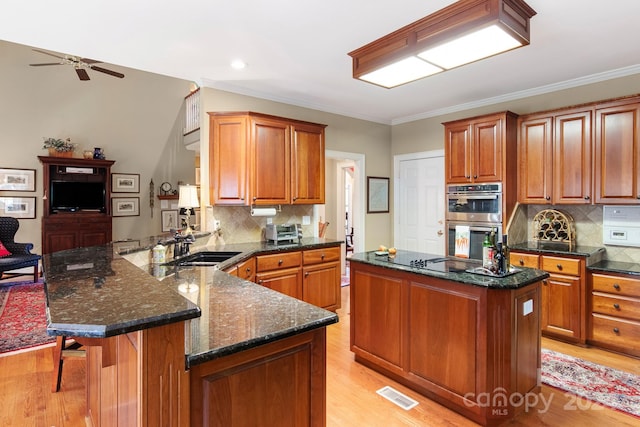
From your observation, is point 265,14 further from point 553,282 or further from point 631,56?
point 553,282

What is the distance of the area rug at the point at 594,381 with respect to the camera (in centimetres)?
242

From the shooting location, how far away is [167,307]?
3.17ft

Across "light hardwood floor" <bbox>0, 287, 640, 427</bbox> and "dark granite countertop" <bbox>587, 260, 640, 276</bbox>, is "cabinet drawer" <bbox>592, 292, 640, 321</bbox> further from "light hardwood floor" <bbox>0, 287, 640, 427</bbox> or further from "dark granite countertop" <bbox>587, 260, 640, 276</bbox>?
"light hardwood floor" <bbox>0, 287, 640, 427</bbox>

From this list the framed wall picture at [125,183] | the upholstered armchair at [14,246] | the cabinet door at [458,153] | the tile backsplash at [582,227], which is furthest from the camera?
the framed wall picture at [125,183]

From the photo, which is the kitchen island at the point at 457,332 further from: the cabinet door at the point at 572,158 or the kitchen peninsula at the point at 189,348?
the cabinet door at the point at 572,158

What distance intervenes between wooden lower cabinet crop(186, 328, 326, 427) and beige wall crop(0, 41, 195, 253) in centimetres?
749

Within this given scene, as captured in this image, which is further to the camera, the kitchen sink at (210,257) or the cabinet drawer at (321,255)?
the cabinet drawer at (321,255)

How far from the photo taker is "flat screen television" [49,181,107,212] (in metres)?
6.73

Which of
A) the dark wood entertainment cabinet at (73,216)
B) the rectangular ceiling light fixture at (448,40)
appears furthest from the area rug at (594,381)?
the dark wood entertainment cabinet at (73,216)

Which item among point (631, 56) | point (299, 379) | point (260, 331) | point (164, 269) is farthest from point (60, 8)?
point (631, 56)

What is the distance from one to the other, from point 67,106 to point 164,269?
6.58 metres

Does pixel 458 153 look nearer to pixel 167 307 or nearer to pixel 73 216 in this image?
pixel 167 307

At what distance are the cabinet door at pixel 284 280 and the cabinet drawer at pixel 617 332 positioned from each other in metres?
2.91

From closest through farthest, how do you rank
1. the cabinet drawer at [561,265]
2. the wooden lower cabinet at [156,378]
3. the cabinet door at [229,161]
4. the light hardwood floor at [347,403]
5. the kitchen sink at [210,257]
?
the wooden lower cabinet at [156,378] → the light hardwood floor at [347,403] → the kitchen sink at [210,257] → the cabinet drawer at [561,265] → the cabinet door at [229,161]
